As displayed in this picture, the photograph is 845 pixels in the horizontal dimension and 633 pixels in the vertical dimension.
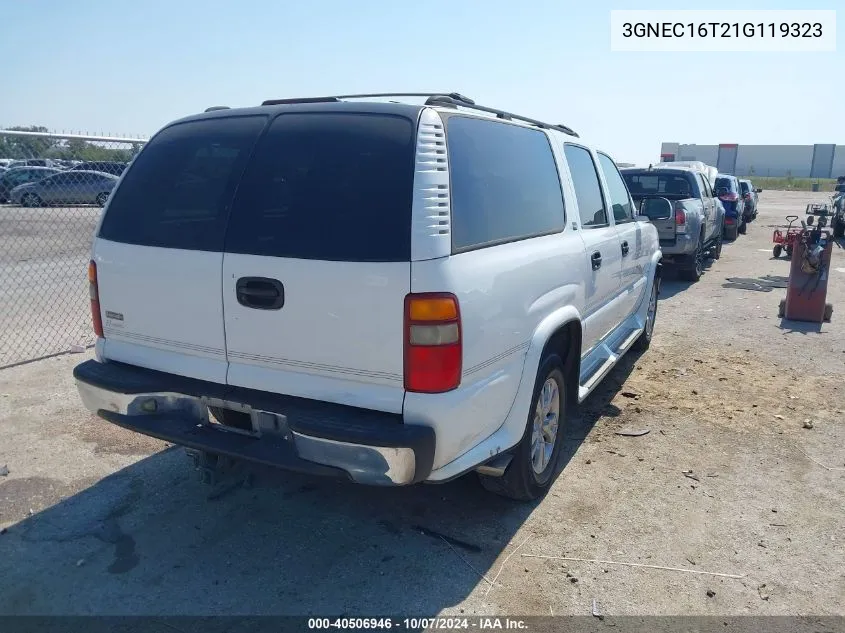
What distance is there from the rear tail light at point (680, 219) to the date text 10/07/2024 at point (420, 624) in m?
8.95

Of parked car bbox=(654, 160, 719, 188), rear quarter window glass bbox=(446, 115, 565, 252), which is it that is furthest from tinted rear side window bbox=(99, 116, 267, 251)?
parked car bbox=(654, 160, 719, 188)

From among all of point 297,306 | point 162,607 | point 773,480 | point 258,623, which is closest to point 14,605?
point 162,607

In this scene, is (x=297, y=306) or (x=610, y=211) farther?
(x=610, y=211)

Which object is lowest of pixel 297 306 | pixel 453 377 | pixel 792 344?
pixel 792 344

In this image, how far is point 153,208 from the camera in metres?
3.29

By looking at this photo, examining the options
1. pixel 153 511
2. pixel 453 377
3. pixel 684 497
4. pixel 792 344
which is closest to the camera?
pixel 453 377

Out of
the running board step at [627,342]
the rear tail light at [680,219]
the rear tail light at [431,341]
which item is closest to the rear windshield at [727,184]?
the rear tail light at [680,219]

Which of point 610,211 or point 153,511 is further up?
point 610,211

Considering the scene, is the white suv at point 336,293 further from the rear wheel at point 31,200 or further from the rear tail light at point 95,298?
the rear wheel at point 31,200

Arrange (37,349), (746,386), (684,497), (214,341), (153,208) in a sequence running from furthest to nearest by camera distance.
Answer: (37,349) < (746,386) < (684,497) < (153,208) < (214,341)

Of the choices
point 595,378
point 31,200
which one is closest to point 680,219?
point 595,378

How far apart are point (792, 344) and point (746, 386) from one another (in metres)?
1.86

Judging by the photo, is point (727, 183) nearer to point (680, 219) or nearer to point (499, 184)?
point (680, 219)

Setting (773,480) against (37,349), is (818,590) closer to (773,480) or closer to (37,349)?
(773,480)
